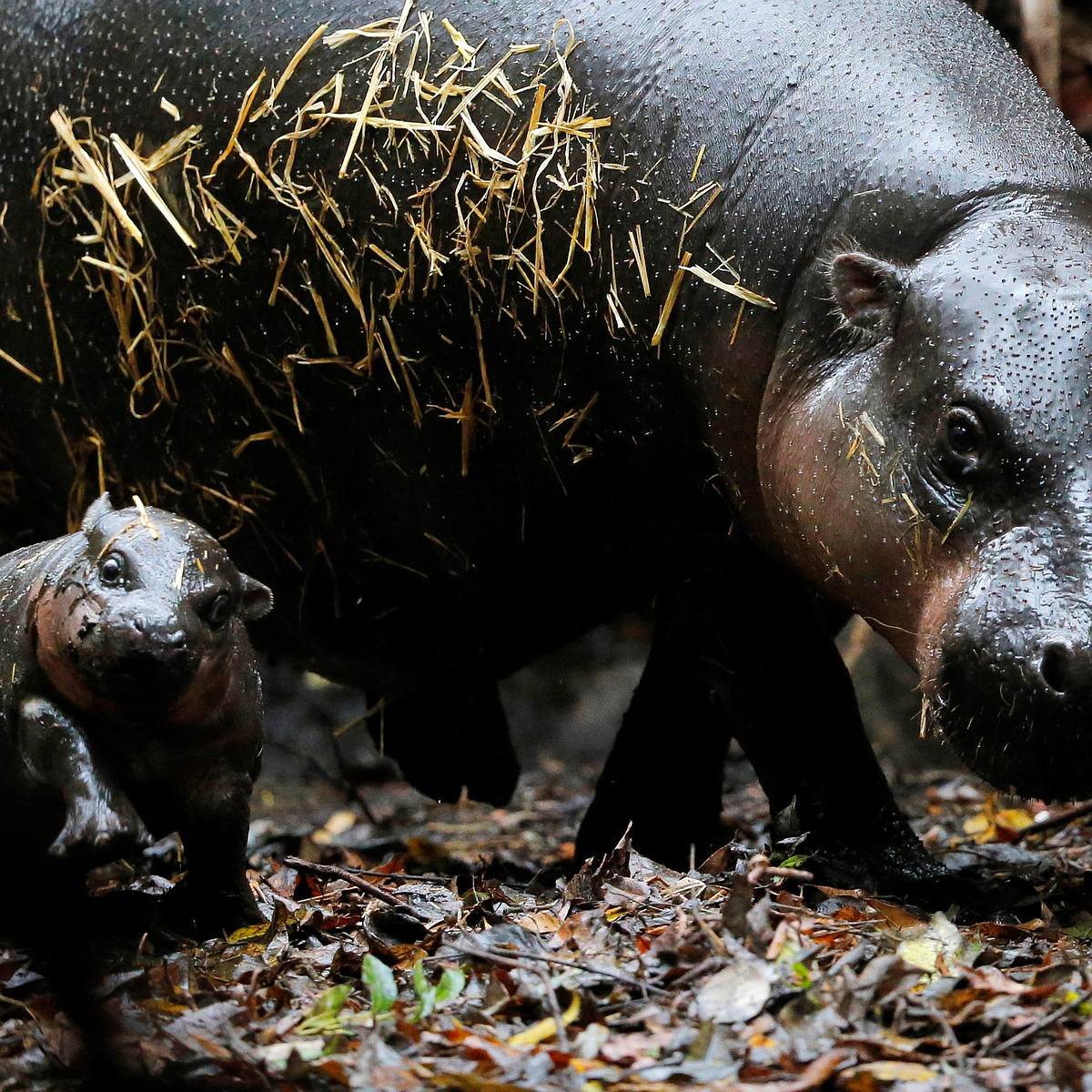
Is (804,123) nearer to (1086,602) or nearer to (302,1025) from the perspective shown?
(1086,602)

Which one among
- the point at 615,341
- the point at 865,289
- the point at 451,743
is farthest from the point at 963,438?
the point at 451,743

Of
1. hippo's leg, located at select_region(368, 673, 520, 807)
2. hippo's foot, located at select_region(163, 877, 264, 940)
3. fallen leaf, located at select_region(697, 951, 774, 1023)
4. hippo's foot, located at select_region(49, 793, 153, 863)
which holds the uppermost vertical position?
hippo's foot, located at select_region(49, 793, 153, 863)

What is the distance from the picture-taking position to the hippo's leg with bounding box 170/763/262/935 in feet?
13.1

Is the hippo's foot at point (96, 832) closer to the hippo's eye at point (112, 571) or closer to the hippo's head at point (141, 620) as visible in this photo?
the hippo's head at point (141, 620)

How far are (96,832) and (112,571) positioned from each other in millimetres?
564

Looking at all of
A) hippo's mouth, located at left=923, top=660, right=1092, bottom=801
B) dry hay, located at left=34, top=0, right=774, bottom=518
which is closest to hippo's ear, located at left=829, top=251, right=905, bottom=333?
dry hay, located at left=34, top=0, right=774, bottom=518

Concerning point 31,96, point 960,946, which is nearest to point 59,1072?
point 960,946

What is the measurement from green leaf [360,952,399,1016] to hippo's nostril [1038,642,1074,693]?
148 cm

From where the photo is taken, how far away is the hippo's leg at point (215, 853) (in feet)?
13.1

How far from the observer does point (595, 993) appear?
3.39 m

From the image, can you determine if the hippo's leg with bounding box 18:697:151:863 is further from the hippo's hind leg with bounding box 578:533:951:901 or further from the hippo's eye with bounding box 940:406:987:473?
the hippo's eye with bounding box 940:406:987:473

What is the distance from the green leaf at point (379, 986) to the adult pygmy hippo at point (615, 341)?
1378 millimetres

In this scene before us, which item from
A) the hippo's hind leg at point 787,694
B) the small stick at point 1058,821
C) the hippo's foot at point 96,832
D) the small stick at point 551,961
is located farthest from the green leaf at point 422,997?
the small stick at point 1058,821

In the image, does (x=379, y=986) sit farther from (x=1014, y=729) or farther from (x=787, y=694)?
(x=787, y=694)
